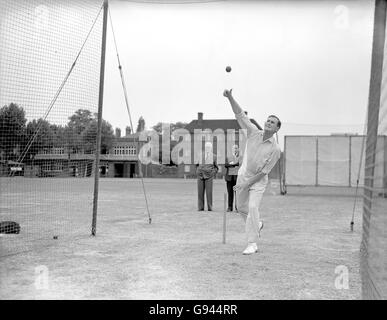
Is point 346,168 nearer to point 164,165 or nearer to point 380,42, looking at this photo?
point 380,42

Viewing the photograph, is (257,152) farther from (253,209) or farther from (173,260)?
(173,260)

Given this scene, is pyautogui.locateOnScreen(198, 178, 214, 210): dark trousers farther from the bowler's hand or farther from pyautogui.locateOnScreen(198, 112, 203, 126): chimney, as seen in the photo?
pyautogui.locateOnScreen(198, 112, 203, 126): chimney

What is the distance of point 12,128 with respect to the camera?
855 centimetres

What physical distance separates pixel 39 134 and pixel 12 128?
0.61m

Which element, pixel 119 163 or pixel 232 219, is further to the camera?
pixel 119 163

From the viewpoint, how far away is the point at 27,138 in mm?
8594

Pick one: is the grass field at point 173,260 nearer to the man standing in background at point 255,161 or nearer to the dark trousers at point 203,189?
the man standing in background at point 255,161

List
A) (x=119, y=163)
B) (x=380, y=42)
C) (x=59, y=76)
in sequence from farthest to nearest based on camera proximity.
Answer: (x=119, y=163) → (x=59, y=76) → (x=380, y=42)

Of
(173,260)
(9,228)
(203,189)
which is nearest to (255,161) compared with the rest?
(173,260)

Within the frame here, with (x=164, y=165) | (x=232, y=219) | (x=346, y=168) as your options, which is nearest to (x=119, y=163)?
(x=164, y=165)

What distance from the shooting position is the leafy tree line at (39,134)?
321 inches

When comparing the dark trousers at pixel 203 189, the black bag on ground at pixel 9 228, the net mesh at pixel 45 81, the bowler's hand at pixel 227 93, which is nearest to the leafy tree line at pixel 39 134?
the net mesh at pixel 45 81

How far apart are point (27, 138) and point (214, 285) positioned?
546cm

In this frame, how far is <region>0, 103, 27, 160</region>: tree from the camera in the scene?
8.12 meters
